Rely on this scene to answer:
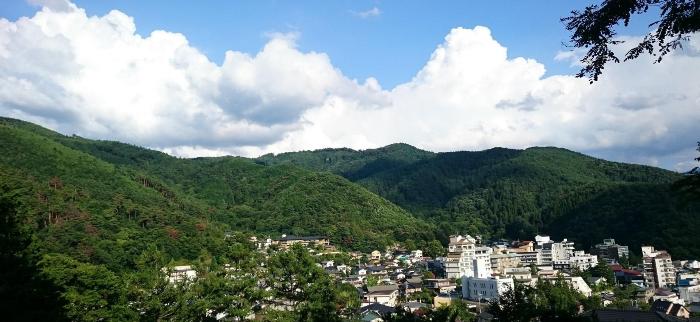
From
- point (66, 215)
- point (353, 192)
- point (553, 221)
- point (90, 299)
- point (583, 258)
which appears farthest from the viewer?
point (353, 192)

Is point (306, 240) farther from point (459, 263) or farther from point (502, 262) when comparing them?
point (502, 262)

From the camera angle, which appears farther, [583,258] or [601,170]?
[601,170]

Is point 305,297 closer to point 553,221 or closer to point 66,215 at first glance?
point 66,215

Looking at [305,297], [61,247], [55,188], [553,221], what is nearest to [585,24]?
[305,297]

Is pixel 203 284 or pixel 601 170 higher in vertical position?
pixel 601 170

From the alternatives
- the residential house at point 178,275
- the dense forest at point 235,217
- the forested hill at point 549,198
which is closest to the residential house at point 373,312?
the dense forest at point 235,217

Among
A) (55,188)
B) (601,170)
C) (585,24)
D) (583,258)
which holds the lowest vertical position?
(583,258)

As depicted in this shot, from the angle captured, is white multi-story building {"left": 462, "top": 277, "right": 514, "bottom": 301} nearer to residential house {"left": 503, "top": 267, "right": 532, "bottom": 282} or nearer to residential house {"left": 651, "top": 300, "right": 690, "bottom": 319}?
residential house {"left": 503, "top": 267, "right": 532, "bottom": 282}

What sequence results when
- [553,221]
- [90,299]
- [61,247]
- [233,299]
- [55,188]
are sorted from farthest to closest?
[553,221], [55,188], [61,247], [233,299], [90,299]
